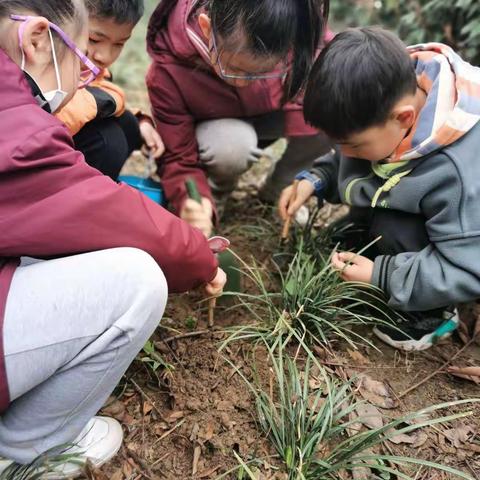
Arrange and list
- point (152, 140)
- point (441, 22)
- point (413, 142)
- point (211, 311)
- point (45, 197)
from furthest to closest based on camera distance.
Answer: point (441, 22)
point (152, 140)
point (211, 311)
point (413, 142)
point (45, 197)

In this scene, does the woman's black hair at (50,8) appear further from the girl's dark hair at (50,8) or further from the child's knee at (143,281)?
the child's knee at (143,281)

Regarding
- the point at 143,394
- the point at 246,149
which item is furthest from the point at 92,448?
the point at 246,149

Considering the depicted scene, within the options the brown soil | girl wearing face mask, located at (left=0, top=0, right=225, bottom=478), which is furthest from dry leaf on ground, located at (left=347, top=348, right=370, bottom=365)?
girl wearing face mask, located at (left=0, top=0, right=225, bottom=478)

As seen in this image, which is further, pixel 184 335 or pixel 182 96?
pixel 182 96

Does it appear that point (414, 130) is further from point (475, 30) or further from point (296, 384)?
point (475, 30)

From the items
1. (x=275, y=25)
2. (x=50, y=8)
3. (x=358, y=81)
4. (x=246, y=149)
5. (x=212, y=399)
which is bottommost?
(x=212, y=399)

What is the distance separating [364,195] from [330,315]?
47cm

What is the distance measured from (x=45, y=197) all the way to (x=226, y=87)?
1.28m

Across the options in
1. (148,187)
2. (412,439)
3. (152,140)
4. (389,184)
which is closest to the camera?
(412,439)

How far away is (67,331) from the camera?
1154 millimetres

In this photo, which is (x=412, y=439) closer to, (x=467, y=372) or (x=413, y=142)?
(x=467, y=372)

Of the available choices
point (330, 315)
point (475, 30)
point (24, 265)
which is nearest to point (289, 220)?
point (330, 315)

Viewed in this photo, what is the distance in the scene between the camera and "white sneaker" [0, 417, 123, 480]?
1.32 metres

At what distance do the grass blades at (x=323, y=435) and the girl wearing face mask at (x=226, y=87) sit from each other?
0.78 m
